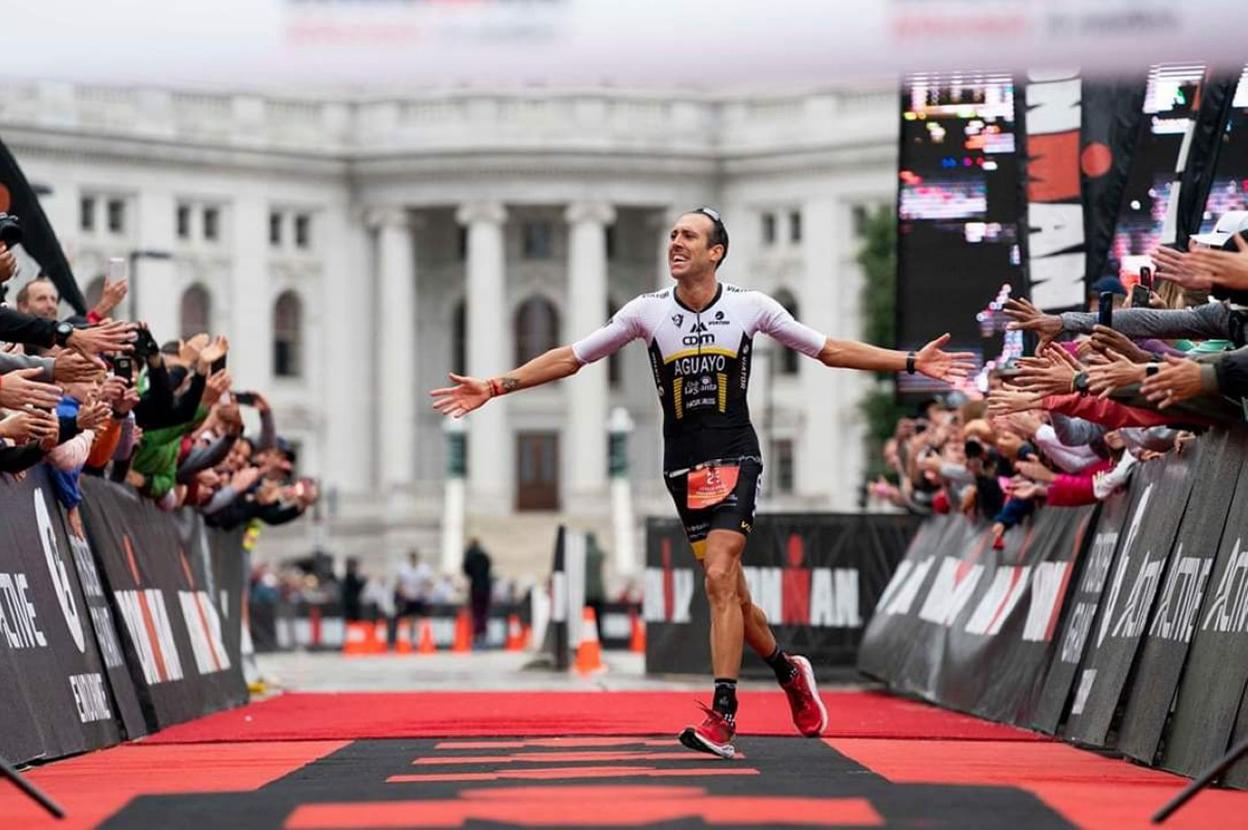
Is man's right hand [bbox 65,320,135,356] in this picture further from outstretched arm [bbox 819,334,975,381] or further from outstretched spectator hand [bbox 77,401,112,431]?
outstretched arm [bbox 819,334,975,381]

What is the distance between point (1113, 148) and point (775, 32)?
1169 cm

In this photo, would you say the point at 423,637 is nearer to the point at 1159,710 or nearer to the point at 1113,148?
the point at 1113,148

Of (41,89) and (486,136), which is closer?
(41,89)

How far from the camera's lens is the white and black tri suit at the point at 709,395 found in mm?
13180

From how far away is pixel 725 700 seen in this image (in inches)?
504

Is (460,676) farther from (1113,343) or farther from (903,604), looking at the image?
(1113,343)

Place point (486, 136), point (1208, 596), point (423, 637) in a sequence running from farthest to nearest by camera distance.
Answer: point (486, 136) < point (423, 637) < point (1208, 596)

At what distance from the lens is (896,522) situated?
28.5 m

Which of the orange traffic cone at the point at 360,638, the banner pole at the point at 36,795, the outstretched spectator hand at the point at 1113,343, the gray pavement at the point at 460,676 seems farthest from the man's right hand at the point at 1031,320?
the orange traffic cone at the point at 360,638

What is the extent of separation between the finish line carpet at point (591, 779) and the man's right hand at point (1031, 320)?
180 centimetres

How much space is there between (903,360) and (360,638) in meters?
39.4

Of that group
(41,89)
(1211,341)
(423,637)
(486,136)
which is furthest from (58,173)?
(1211,341)

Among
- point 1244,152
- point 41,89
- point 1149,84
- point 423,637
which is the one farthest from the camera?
point 41,89

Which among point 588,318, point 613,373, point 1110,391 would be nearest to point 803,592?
point 1110,391
